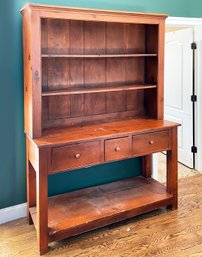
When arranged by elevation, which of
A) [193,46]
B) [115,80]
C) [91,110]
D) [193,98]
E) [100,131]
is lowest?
[100,131]

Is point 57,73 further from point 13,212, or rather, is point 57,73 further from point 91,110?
point 13,212

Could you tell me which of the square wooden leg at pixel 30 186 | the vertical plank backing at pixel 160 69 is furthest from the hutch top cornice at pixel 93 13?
the square wooden leg at pixel 30 186

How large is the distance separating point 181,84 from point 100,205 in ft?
7.23

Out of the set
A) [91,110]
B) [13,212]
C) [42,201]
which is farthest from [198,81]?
[13,212]

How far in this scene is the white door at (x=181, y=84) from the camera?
157 inches

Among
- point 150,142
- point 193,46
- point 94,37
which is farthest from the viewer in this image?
point 193,46

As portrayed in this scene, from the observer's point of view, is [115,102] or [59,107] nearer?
[59,107]

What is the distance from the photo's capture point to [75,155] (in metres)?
2.37

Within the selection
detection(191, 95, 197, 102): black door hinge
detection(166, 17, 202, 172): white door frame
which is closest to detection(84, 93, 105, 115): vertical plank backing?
detection(166, 17, 202, 172): white door frame

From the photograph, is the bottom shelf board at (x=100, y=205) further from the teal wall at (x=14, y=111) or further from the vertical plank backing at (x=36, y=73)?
the vertical plank backing at (x=36, y=73)

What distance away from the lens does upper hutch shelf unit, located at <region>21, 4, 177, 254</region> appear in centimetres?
234

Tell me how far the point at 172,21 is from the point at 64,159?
1.99m

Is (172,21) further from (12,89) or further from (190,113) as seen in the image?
(12,89)

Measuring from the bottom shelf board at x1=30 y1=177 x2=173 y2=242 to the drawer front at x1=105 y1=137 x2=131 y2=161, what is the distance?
47 cm
